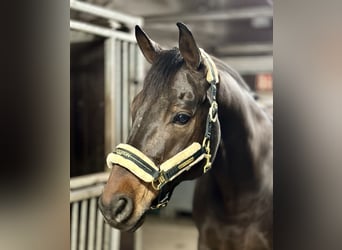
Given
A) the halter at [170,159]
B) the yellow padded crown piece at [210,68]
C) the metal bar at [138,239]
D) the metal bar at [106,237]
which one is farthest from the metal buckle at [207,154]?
the metal bar at [106,237]

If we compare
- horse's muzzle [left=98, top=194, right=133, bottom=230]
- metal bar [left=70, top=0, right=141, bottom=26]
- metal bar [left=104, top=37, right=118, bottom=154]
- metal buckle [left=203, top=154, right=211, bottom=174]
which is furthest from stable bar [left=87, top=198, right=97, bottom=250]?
metal bar [left=70, top=0, right=141, bottom=26]

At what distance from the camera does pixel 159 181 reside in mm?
837

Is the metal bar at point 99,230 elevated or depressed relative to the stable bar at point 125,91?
depressed

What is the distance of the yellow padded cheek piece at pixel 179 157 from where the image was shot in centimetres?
84

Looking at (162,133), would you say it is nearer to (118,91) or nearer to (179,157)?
(179,157)

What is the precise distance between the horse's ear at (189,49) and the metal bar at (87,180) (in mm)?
384

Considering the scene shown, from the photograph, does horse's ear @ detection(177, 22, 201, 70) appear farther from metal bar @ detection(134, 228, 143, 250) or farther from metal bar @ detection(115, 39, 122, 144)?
metal bar @ detection(134, 228, 143, 250)

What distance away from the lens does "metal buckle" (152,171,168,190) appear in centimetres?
83

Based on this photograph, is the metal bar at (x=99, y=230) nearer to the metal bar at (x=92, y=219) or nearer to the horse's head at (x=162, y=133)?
the metal bar at (x=92, y=219)

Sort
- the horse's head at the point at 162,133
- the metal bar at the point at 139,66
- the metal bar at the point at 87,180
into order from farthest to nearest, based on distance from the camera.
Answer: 1. the metal bar at the point at 87,180
2. the metal bar at the point at 139,66
3. the horse's head at the point at 162,133
